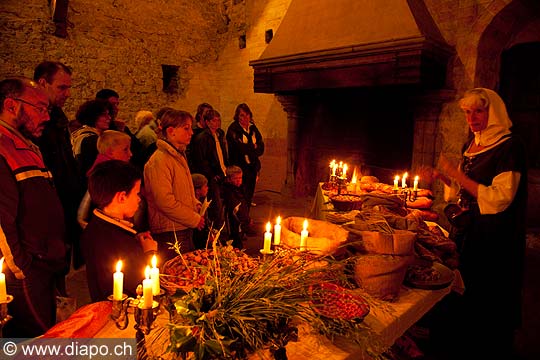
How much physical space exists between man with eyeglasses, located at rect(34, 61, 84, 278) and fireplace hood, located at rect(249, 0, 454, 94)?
12.7 ft

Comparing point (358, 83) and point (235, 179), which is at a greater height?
point (358, 83)

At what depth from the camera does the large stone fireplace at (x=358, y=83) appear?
199 inches

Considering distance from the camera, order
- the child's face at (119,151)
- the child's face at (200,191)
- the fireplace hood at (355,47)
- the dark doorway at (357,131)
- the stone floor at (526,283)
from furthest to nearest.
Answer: the dark doorway at (357,131) < the fireplace hood at (355,47) < the child's face at (200,191) < the stone floor at (526,283) < the child's face at (119,151)

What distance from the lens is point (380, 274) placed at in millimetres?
1715

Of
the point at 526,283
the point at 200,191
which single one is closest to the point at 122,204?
the point at 200,191

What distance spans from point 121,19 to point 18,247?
27.4 feet

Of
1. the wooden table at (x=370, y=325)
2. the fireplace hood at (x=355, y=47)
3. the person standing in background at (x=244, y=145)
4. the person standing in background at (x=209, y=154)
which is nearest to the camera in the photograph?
the wooden table at (x=370, y=325)

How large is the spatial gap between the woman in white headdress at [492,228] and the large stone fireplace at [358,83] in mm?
2372

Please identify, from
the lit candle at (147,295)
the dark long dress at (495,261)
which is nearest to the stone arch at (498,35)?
the dark long dress at (495,261)

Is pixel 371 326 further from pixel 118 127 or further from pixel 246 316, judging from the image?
pixel 118 127

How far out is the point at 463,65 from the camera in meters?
5.28

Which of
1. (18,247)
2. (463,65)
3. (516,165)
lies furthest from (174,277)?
(463,65)

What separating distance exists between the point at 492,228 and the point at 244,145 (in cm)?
369

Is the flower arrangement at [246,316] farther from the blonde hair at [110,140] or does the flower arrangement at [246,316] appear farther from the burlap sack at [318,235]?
the blonde hair at [110,140]
